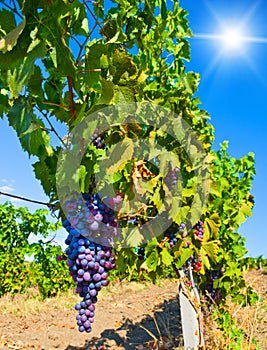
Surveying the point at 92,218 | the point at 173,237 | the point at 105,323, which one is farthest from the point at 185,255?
the point at 105,323

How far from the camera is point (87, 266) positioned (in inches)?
84.5

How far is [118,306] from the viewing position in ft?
33.6

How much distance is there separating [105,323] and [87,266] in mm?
6682

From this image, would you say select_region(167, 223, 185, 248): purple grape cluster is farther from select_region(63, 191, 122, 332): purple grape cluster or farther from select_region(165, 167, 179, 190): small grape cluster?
select_region(63, 191, 122, 332): purple grape cluster

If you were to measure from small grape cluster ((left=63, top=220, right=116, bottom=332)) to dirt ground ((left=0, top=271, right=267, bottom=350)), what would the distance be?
3.07 m

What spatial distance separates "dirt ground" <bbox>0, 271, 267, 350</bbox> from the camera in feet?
22.7

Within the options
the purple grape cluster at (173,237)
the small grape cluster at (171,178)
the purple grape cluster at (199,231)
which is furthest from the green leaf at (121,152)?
the purple grape cluster at (199,231)

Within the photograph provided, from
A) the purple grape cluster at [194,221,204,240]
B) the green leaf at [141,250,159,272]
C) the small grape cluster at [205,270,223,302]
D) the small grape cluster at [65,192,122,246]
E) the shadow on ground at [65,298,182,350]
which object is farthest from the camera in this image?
the shadow on ground at [65,298,182,350]

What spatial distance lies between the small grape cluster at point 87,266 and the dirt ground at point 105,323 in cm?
307

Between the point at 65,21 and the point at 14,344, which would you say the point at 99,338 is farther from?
the point at 65,21

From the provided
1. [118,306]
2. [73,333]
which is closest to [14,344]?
[73,333]

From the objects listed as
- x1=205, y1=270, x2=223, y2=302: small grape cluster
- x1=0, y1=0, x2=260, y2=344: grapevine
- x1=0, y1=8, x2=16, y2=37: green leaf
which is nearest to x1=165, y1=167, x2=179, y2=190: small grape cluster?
x1=0, y1=0, x2=260, y2=344: grapevine

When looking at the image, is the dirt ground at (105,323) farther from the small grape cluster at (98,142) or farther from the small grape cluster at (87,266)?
the small grape cluster at (98,142)

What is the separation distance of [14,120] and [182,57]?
2.37 m
